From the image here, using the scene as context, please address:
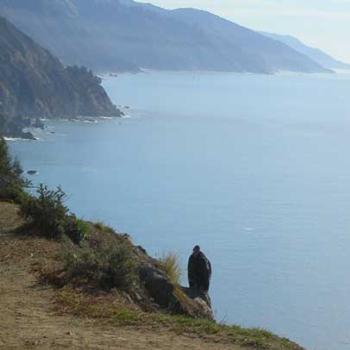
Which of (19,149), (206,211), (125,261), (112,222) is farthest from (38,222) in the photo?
(19,149)

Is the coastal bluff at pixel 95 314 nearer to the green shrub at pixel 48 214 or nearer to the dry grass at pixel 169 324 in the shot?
the dry grass at pixel 169 324

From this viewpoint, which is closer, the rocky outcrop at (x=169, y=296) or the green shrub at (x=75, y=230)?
the rocky outcrop at (x=169, y=296)

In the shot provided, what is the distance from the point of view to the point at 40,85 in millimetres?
117750

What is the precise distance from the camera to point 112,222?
5394 centimetres

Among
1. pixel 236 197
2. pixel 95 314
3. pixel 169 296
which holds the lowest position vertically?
pixel 236 197

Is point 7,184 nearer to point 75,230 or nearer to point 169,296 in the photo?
point 75,230

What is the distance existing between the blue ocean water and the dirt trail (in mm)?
3461

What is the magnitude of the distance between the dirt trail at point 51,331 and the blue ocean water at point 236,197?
3461 millimetres

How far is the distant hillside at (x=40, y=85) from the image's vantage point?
113875 mm

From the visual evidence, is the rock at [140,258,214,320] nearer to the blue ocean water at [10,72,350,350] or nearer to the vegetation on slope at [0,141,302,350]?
the vegetation on slope at [0,141,302,350]

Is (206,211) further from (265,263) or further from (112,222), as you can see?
(265,263)

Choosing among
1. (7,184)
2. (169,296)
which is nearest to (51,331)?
(169,296)

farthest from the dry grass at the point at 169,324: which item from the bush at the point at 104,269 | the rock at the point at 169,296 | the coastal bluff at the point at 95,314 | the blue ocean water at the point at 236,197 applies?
the blue ocean water at the point at 236,197

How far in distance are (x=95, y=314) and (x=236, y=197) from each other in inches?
2325
